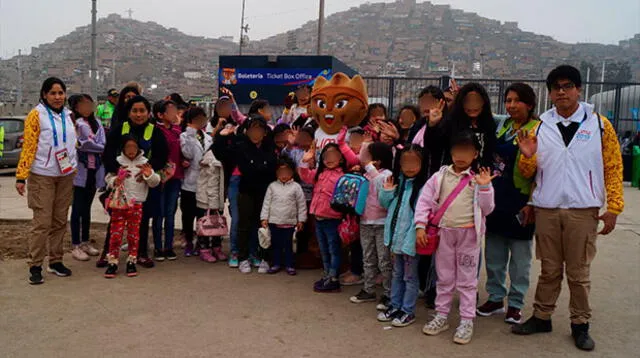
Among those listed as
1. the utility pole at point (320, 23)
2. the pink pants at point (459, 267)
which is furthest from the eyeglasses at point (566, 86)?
the utility pole at point (320, 23)

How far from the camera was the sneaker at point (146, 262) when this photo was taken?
5812 millimetres

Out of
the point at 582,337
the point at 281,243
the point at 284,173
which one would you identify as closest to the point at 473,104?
the point at 582,337

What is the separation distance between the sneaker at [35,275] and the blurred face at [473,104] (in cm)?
414

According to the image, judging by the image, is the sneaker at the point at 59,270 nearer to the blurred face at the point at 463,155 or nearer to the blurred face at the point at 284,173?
the blurred face at the point at 284,173

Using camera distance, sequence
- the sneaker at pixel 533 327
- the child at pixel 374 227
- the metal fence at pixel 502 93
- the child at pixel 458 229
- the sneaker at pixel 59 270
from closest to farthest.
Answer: the child at pixel 458 229 < the sneaker at pixel 533 327 < the child at pixel 374 227 < the sneaker at pixel 59 270 < the metal fence at pixel 502 93

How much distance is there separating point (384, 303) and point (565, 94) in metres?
2.18

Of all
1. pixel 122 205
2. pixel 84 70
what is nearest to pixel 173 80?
pixel 84 70

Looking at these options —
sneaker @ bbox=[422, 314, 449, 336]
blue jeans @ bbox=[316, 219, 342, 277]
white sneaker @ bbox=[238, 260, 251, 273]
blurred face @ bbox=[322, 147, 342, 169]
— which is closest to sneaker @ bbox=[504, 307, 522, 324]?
sneaker @ bbox=[422, 314, 449, 336]

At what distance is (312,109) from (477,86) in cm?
193

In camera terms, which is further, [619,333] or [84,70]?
[84,70]

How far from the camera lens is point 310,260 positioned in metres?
5.91

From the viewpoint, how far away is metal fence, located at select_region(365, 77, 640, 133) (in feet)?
41.3

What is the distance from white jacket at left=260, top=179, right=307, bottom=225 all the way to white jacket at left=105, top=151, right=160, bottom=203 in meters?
1.14

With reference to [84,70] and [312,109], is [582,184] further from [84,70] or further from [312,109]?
[84,70]
